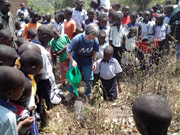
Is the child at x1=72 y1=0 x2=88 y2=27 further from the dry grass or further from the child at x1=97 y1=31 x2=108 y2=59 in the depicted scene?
the dry grass

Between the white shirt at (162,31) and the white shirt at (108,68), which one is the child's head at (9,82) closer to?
the white shirt at (108,68)

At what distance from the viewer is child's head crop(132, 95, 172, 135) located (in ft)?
4.21

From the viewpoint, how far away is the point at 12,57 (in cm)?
219

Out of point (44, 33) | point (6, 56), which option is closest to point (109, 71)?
point (44, 33)

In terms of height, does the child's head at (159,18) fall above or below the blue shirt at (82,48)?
above

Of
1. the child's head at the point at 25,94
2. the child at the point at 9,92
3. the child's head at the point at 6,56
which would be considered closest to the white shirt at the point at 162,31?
the child's head at the point at 6,56

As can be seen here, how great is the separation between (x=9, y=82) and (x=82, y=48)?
2.05m

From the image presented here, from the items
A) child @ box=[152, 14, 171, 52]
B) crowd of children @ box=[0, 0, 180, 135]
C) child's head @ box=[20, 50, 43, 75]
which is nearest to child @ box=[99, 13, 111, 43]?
crowd of children @ box=[0, 0, 180, 135]

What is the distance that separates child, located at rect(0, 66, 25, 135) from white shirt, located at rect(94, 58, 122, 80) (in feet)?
8.01

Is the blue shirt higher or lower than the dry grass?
higher

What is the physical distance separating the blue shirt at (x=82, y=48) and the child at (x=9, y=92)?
1.87 metres

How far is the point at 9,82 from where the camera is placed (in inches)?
56.8

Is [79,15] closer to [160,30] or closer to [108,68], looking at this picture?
[160,30]

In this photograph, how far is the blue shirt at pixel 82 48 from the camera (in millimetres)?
3289
